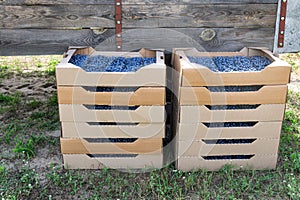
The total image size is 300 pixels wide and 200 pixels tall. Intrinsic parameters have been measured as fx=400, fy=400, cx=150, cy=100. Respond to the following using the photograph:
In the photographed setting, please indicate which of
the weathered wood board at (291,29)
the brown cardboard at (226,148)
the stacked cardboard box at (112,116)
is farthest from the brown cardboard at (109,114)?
the weathered wood board at (291,29)

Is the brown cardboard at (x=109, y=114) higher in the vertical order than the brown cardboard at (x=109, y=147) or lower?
higher

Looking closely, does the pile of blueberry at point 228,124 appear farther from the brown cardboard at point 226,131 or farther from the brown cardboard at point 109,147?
the brown cardboard at point 109,147

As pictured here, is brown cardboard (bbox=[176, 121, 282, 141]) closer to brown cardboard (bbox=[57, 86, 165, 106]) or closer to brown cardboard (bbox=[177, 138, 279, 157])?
brown cardboard (bbox=[177, 138, 279, 157])

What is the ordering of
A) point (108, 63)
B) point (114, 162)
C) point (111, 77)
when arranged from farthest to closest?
point (108, 63)
point (114, 162)
point (111, 77)

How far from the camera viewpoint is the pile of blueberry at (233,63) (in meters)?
2.90

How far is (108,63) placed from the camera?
9.91 ft

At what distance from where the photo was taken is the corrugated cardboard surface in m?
2.90

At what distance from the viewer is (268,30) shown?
329cm

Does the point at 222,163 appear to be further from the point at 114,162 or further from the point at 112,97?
the point at 112,97

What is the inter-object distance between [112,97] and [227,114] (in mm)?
805

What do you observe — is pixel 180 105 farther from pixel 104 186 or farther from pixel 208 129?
pixel 104 186

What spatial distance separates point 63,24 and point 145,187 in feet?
4.71

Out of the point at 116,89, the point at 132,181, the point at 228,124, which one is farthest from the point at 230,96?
the point at 132,181

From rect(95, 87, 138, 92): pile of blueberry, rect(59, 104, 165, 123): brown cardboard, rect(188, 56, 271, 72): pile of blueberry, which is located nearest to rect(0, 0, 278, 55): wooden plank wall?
rect(188, 56, 271, 72): pile of blueberry
